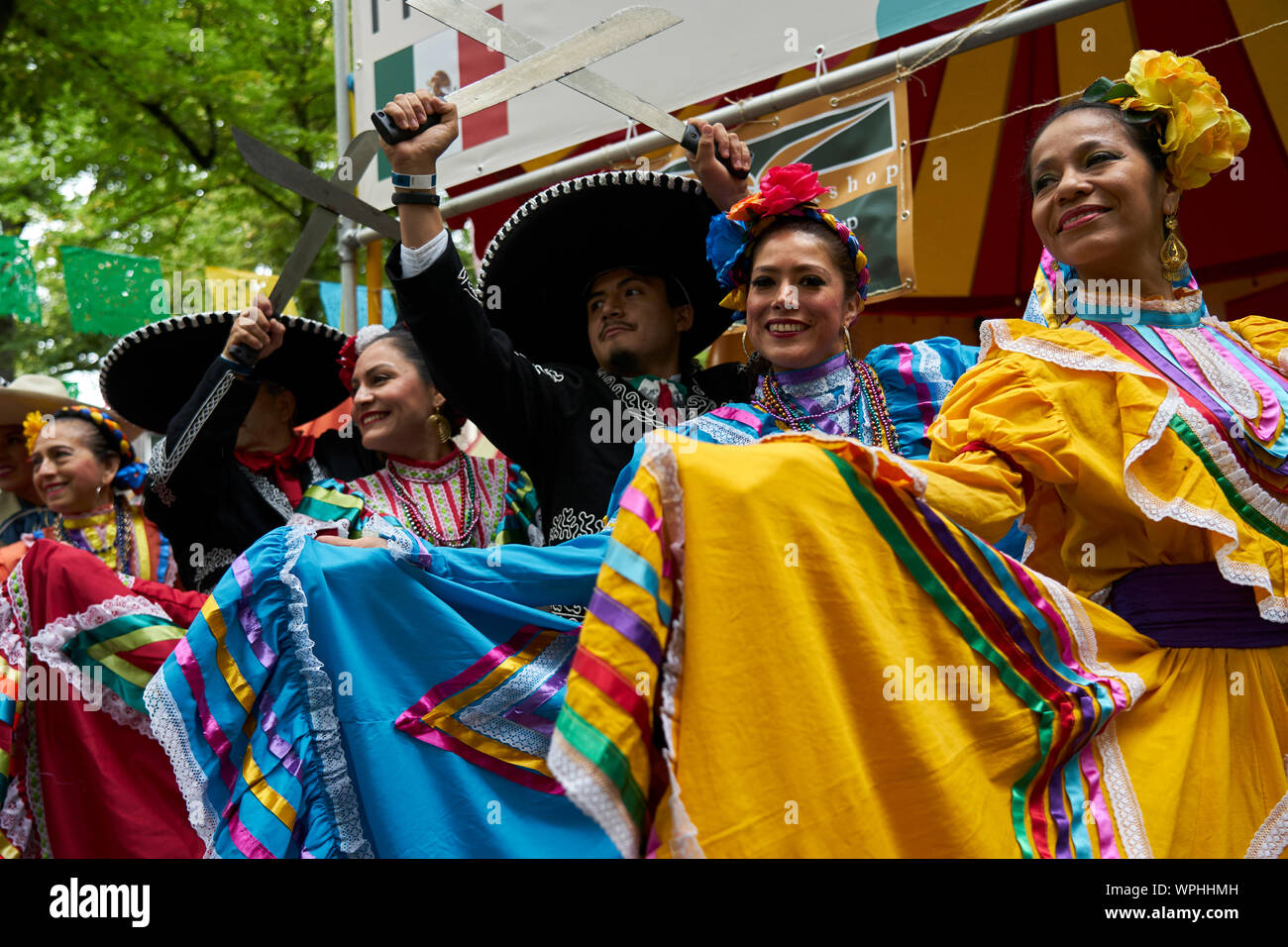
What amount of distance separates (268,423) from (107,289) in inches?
116

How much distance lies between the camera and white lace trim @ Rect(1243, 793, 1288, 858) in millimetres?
1897

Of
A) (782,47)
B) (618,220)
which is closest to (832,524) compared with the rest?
(618,220)

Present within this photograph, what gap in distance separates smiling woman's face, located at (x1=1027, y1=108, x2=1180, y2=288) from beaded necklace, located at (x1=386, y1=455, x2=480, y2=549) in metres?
1.87

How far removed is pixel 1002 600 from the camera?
1.91 metres

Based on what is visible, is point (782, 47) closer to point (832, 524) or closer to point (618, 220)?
point (618, 220)

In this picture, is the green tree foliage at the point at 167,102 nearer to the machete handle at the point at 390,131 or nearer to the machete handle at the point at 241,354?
the machete handle at the point at 241,354

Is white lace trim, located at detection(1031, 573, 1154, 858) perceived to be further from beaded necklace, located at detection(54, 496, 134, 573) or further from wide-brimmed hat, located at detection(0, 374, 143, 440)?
wide-brimmed hat, located at detection(0, 374, 143, 440)

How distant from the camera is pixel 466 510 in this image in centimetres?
362

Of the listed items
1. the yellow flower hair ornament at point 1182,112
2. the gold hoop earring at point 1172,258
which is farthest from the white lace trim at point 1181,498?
the yellow flower hair ornament at point 1182,112

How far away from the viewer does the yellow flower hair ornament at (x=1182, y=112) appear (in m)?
2.35

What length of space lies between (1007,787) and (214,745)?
174 centimetres

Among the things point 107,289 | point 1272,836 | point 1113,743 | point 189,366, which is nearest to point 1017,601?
point 1113,743

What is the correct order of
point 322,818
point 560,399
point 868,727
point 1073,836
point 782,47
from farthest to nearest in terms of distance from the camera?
point 782,47 → point 560,399 → point 322,818 → point 1073,836 → point 868,727

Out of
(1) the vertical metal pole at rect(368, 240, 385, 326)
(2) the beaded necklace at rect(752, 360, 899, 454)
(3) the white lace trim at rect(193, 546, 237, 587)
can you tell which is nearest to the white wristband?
(2) the beaded necklace at rect(752, 360, 899, 454)
